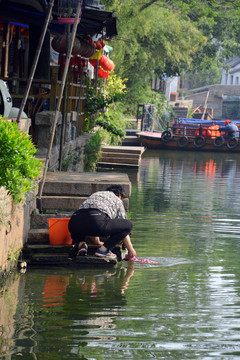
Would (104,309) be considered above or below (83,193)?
below

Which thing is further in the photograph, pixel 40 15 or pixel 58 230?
pixel 40 15

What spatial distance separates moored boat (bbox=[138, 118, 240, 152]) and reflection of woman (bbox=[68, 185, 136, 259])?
2803 cm

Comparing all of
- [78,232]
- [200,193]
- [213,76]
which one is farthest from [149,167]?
[213,76]

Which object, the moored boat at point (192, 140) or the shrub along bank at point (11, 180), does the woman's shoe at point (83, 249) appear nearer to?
the shrub along bank at point (11, 180)

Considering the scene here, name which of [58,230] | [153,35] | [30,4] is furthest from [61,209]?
[153,35]

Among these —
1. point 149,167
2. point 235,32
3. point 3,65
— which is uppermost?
point 235,32

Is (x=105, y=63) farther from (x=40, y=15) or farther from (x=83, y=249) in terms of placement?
(x=83, y=249)

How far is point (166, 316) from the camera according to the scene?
21.6 ft

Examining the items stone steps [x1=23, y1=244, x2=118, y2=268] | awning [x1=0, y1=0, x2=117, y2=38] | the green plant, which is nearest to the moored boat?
awning [x1=0, y1=0, x2=117, y2=38]

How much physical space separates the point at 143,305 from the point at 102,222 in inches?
65.3

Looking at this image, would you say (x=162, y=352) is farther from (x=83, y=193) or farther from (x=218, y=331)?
(x=83, y=193)

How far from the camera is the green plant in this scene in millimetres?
7227

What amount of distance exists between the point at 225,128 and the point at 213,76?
49654mm

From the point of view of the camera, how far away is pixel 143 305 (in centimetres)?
700
